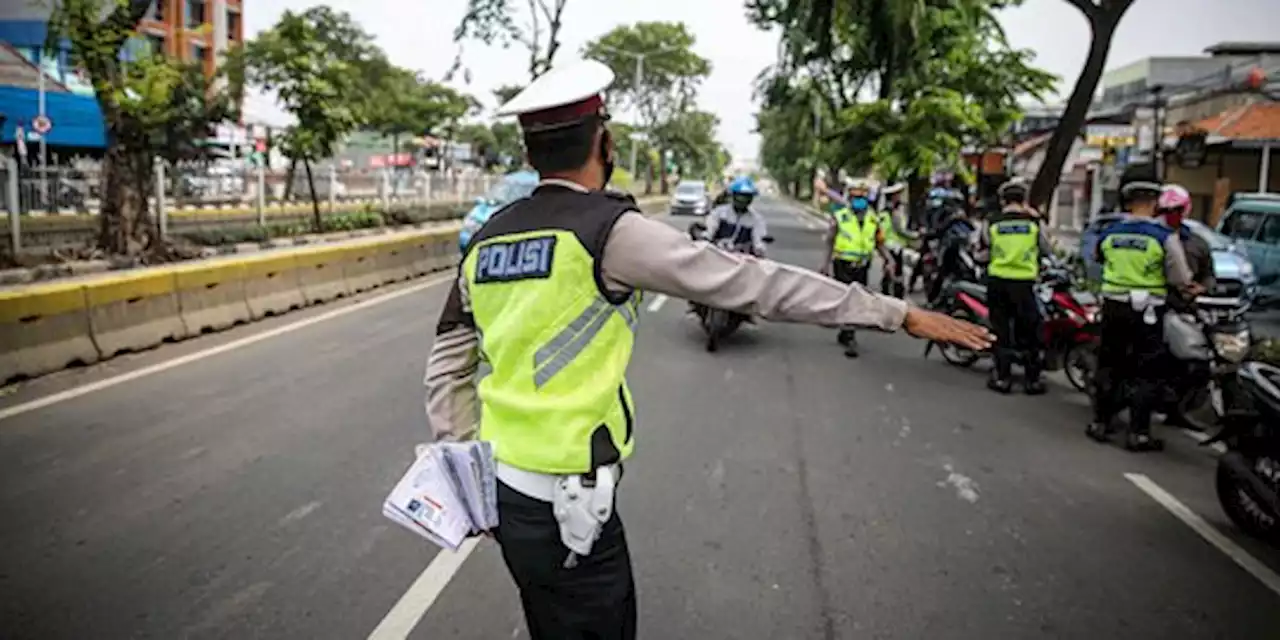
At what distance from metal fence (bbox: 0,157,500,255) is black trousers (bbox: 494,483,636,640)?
17149mm

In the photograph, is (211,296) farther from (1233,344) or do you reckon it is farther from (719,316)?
(1233,344)

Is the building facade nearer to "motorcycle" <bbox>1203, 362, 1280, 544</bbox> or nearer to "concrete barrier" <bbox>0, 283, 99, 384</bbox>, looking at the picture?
"concrete barrier" <bbox>0, 283, 99, 384</bbox>

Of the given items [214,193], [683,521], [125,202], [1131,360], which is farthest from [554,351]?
[214,193]

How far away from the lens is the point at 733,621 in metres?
4.30

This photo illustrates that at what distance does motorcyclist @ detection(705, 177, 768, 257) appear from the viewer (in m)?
11.3

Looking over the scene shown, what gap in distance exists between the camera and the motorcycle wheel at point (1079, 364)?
9281 millimetres

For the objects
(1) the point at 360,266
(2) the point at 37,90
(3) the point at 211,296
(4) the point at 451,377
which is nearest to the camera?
(4) the point at 451,377

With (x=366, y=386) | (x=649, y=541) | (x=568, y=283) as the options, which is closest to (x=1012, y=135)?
(x=366, y=386)

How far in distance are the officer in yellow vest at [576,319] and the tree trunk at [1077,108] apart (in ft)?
46.7

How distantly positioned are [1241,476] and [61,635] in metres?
5.29

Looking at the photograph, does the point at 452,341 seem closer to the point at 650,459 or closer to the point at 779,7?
the point at 650,459

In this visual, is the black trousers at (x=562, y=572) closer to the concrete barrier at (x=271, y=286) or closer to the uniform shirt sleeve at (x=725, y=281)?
the uniform shirt sleeve at (x=725, y=281)

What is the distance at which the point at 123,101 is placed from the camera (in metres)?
16.7

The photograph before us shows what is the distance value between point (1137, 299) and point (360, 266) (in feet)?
37.5
